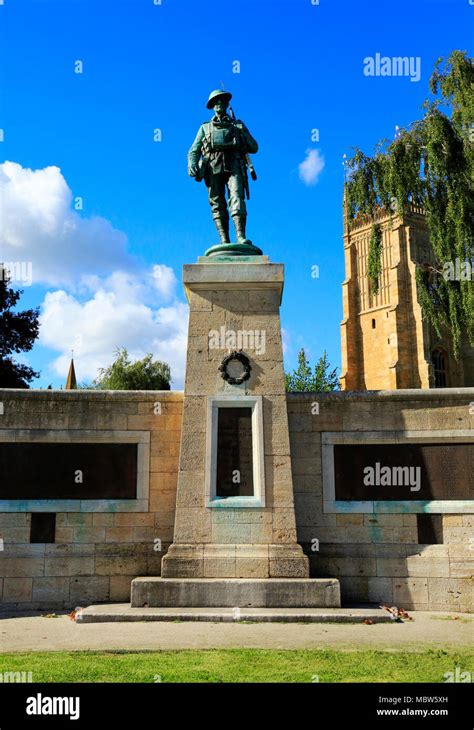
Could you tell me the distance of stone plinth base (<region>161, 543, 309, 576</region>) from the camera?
9812mm

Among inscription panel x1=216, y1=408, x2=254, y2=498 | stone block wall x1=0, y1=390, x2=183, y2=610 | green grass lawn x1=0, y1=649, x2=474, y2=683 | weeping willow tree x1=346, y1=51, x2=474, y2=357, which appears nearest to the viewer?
green grass lawn x1=0, y1=649, x2=474, y2=683

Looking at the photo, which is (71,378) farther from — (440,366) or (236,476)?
(236,476)

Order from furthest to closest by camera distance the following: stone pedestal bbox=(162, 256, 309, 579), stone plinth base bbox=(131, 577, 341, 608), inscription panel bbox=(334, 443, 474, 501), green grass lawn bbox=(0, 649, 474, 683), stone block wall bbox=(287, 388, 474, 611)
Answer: inscription panel bbox=(334, 443, 474, 501), stone block wall bbox=(287, 388, 474, 611), stone pedestal bbox=(162, 256, 309, 579), stone plinth base bbox=(131, 577, 341, 608), green grass lawn bbox=(0, 649, 474, 683)

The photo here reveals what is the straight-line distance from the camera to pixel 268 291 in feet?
36.3

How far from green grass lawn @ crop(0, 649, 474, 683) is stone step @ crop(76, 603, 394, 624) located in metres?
1.74

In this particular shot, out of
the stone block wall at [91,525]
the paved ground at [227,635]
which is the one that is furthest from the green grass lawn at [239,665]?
the stone block wall at [91,525]

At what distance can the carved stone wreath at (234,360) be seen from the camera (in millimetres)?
10656

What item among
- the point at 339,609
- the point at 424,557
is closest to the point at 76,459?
the point at 339,609

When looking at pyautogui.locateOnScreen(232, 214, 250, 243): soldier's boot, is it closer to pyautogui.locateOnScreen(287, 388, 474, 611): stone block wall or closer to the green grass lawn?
pyautogui.locateOnScreen(287, 388, 474, 611): stone block wall

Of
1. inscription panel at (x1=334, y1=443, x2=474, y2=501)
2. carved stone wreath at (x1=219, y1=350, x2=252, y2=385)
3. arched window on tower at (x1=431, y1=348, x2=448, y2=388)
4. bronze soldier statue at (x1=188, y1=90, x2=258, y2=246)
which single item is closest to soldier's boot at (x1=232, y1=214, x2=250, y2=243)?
bronze soldier statue at (x1=188, y1=90, x2=258, y2=246)

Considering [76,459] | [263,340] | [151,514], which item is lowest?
[151,514]
